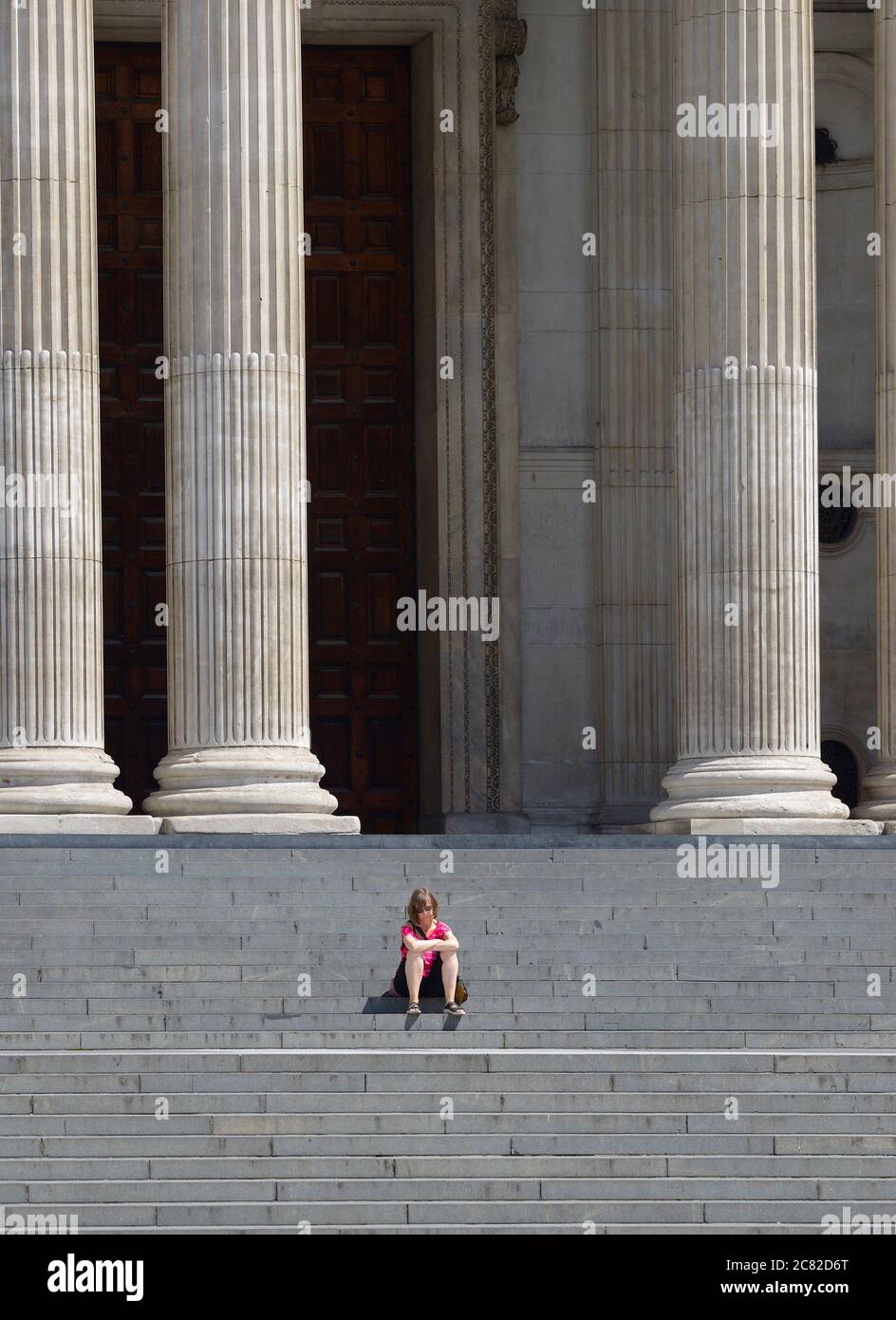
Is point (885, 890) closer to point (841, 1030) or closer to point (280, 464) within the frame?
point (841, 1030)

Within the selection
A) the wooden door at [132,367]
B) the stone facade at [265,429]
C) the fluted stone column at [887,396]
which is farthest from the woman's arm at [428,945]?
the wooden door at [132,367]

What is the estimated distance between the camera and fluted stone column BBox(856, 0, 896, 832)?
37.7 m

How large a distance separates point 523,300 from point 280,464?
11.2 m

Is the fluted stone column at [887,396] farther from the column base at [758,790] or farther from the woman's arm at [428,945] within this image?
the woman's arm at [428,945]

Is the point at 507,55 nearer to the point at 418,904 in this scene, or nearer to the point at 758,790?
the point at 758,790

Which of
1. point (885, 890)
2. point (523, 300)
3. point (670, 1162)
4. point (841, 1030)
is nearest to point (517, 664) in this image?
point (523, 300)

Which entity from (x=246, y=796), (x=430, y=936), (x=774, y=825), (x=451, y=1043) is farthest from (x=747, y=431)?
(x=451, y=1043)

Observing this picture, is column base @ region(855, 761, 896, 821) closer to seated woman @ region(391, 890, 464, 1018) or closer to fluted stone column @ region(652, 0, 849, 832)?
fluted stone column @ region(652, 0, 849, 832)

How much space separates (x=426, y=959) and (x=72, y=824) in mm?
7463

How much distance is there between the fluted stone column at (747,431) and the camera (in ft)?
119

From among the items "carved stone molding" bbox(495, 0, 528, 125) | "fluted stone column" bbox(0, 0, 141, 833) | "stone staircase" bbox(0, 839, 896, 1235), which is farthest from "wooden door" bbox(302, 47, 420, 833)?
"stone staircase" bbox(0, 839, 896, 1235)

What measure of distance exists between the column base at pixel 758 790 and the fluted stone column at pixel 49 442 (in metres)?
6.79

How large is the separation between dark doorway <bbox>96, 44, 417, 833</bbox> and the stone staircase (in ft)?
39.2

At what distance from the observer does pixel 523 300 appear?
46031mm
